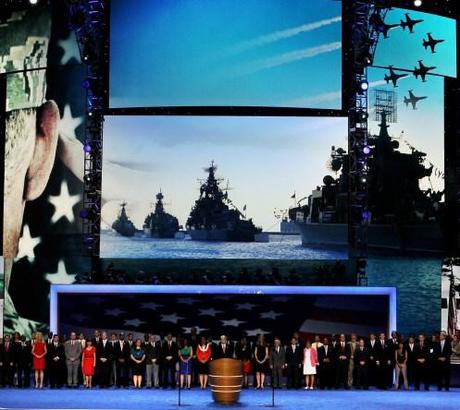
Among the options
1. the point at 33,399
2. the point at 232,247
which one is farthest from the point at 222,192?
the point at 33,399

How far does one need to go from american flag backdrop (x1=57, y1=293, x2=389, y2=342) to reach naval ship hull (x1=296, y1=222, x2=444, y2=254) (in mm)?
3045

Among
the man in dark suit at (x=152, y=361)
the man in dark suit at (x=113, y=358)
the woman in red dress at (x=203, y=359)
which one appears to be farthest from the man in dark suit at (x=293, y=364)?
the man in dark suit at (x=113, y=358)

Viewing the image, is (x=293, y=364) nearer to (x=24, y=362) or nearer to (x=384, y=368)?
(x=384, y=368)

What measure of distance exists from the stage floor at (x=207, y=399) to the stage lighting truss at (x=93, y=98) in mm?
5968

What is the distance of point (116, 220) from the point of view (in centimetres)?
2733

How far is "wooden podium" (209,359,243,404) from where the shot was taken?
62.3 feet

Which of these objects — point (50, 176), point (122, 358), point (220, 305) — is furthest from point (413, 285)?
point (50, 176)

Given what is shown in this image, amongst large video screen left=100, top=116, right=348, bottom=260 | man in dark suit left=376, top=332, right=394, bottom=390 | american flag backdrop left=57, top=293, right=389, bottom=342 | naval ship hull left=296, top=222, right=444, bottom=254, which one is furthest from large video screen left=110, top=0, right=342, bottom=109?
man in dark suit left=376, top=332, right=394, bottom=390

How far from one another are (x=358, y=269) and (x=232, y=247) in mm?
3849

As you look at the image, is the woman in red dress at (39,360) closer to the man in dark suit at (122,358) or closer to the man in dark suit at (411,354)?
the man in dark suit at (122,358)

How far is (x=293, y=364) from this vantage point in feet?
72.5

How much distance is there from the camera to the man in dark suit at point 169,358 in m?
22.1

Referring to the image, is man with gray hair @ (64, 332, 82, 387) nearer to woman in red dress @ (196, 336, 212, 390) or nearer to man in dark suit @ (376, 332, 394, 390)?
woman in red dress @ (196, 336, 212, 390)

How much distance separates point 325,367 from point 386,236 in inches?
251
